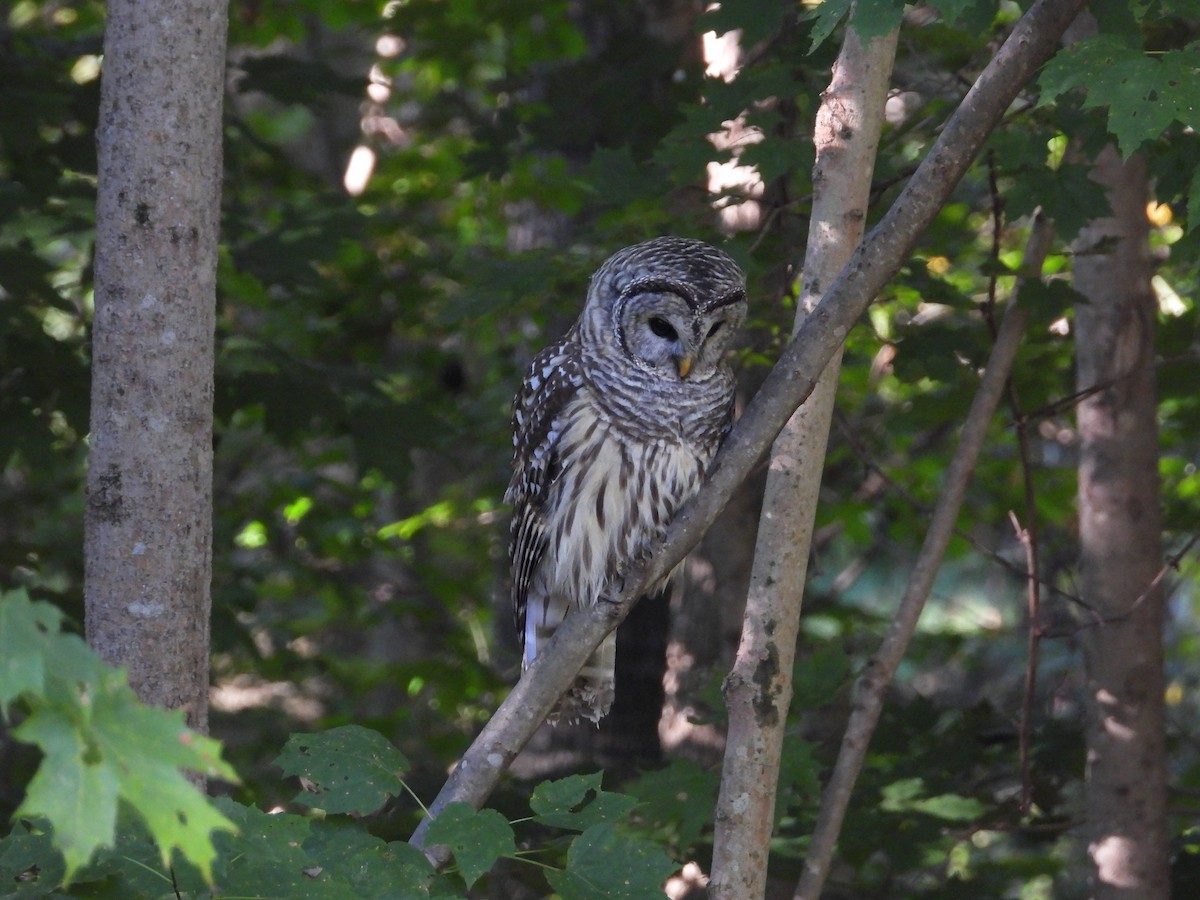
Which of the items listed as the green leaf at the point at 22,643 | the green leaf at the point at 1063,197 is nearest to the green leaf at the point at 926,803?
the green leaf at the point at 1063,197

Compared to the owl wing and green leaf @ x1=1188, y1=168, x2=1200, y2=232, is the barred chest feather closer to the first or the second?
the owl wing

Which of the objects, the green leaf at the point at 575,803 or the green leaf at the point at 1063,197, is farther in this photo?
the green leaf at the point at 1063,197

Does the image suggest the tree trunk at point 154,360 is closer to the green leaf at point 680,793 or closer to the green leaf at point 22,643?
the green leaf at point 22,643

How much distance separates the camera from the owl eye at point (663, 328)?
3.54 meters

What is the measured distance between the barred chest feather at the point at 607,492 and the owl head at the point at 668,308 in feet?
0.69

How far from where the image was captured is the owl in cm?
345

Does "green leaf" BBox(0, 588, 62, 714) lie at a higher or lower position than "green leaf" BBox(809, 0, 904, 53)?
lower

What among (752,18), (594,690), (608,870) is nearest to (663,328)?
(752,18)

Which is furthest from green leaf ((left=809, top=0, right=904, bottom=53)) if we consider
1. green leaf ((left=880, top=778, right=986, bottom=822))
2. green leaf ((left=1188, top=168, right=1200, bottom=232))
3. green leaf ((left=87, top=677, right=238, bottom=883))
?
green leaf ((left=880, top=778, right=986, bottom=822))

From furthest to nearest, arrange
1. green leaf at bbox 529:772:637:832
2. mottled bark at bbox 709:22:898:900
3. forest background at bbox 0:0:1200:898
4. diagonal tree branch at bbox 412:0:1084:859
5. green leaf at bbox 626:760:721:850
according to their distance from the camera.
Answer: green leaf at bbox 626:760:721:850 → forest background at bbox 0:0:1200:898 → mottled bark at bbox 709:22:898:900 → diagonal tree branch at bbox 412:0:1084:859 → green leaf at bbox 529:772:637:832

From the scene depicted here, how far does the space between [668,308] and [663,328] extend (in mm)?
109

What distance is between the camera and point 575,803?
218 cm

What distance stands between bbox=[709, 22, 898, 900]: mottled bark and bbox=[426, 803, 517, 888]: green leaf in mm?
793

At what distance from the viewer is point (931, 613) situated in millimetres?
16484
